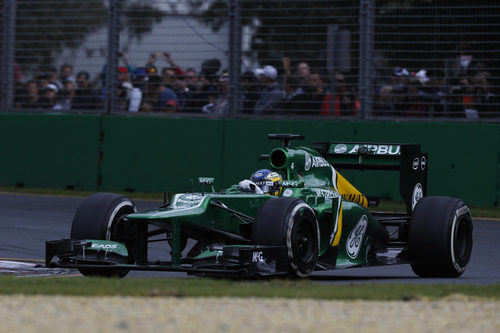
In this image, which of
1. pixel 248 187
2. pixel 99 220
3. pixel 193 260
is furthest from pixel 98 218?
pixel 248 187

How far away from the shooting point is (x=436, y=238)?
9.90m

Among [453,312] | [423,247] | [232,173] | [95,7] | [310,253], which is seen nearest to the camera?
[453,312]

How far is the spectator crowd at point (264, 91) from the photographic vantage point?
1602 centimetres

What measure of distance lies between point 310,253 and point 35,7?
11.6m

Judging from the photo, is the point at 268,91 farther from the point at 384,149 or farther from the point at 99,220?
the point at 99,220

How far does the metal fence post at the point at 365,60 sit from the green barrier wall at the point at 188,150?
38 cm

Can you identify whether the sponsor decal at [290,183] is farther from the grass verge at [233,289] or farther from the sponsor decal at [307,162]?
the grass verge at [233,289]

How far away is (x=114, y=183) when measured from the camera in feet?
59.0

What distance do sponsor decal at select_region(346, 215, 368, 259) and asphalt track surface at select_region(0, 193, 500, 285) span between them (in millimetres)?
257

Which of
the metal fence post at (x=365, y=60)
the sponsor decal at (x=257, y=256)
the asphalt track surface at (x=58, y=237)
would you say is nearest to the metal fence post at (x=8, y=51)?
the asphalt track surface at (x=58, y=237)

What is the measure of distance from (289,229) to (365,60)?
869cm

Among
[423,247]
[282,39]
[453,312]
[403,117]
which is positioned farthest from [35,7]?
[453,312]

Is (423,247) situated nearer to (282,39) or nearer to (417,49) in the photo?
(417,49)

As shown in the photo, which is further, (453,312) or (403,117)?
(403,117)
